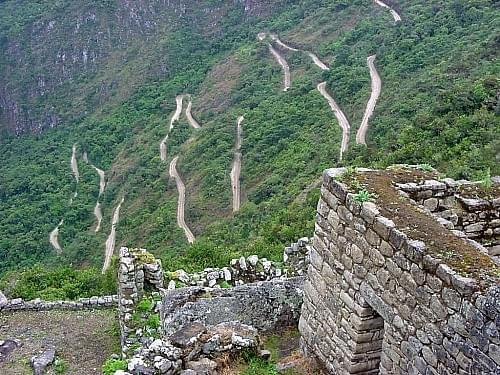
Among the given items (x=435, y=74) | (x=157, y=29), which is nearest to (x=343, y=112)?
(x=435, y=74)

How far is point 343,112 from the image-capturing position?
2152 inches

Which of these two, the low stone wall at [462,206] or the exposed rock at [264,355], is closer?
the low stone wall at [462,206]

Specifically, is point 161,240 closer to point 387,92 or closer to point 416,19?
point 387,92

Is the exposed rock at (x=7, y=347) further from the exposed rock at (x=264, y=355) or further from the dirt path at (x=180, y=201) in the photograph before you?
the dirt path at (x=180, y=201)

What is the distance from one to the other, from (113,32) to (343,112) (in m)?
80.6

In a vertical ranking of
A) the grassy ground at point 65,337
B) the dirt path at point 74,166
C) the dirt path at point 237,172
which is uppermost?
the grassy ground at point 65,337

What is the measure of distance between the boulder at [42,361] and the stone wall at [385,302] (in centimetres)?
820

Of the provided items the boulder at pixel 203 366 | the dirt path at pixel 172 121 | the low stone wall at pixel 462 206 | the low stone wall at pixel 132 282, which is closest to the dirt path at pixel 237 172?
the dirt path at pixel 172 121

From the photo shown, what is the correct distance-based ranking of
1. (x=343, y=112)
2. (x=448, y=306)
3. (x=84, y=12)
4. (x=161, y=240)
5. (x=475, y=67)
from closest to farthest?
1. (x=448, y=306)
2. (x=475, y=67)
3. (x=161, y=240)
4. (x=343, y=112)
5. (x=84, y=12)

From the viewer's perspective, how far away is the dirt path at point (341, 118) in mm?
46706

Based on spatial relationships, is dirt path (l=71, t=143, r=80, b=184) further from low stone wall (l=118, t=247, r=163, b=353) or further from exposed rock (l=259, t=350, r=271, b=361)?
exposed rock (l=259, t=350, r=271, b=361)

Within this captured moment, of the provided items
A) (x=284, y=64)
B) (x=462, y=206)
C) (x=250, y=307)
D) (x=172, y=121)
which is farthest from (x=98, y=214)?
(x=462, y=206)

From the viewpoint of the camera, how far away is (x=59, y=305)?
17.1 metres

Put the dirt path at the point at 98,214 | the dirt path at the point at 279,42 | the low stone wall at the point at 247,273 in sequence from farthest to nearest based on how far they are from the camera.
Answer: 1. the dirt path at the point at 279,42
2. the dirt path at the point at 98,214
3. the low stone wall at the point at 247,273
